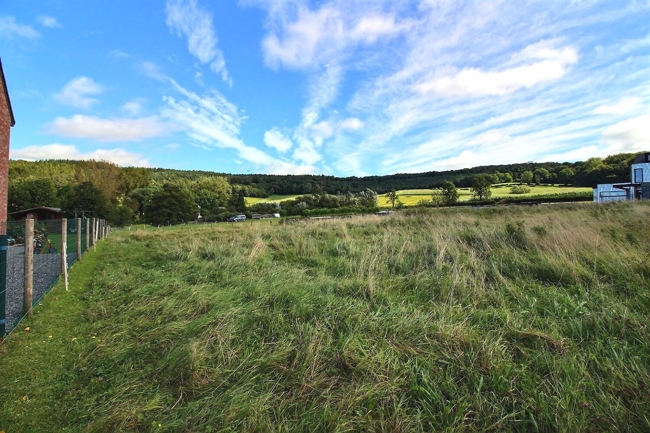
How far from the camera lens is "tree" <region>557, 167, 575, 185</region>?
5804 cm

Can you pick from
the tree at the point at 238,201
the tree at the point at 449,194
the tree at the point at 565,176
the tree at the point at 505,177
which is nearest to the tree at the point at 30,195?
the tree at the point at 238,201

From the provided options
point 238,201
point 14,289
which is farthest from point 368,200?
point 14,289

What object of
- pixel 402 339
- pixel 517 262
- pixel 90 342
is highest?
pixel 517 262

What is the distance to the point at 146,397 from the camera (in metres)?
2.72

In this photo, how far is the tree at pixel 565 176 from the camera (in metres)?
58.0

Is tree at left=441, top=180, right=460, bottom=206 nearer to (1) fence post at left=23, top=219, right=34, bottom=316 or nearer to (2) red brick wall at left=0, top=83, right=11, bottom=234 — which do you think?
(2) red brick wall at left=0, top=83, right=11, bottom=234

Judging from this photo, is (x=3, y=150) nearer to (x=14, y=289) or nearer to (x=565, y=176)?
(x=14, y=289)

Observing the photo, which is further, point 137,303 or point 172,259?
point 172,259

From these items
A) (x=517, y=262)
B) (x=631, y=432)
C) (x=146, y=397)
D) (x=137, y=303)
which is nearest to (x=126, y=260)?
(x=137, y=303)

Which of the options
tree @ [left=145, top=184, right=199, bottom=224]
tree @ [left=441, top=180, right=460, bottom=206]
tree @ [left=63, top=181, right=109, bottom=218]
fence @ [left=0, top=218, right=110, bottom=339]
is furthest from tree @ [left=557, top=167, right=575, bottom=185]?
tree @ [left=63, top=181, right=109, bottom=218]

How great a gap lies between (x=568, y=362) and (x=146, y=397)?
3.83 metres

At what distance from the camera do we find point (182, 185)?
70000mm

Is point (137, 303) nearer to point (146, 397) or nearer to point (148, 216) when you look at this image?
point (146, 397)

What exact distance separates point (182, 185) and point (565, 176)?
266ft
